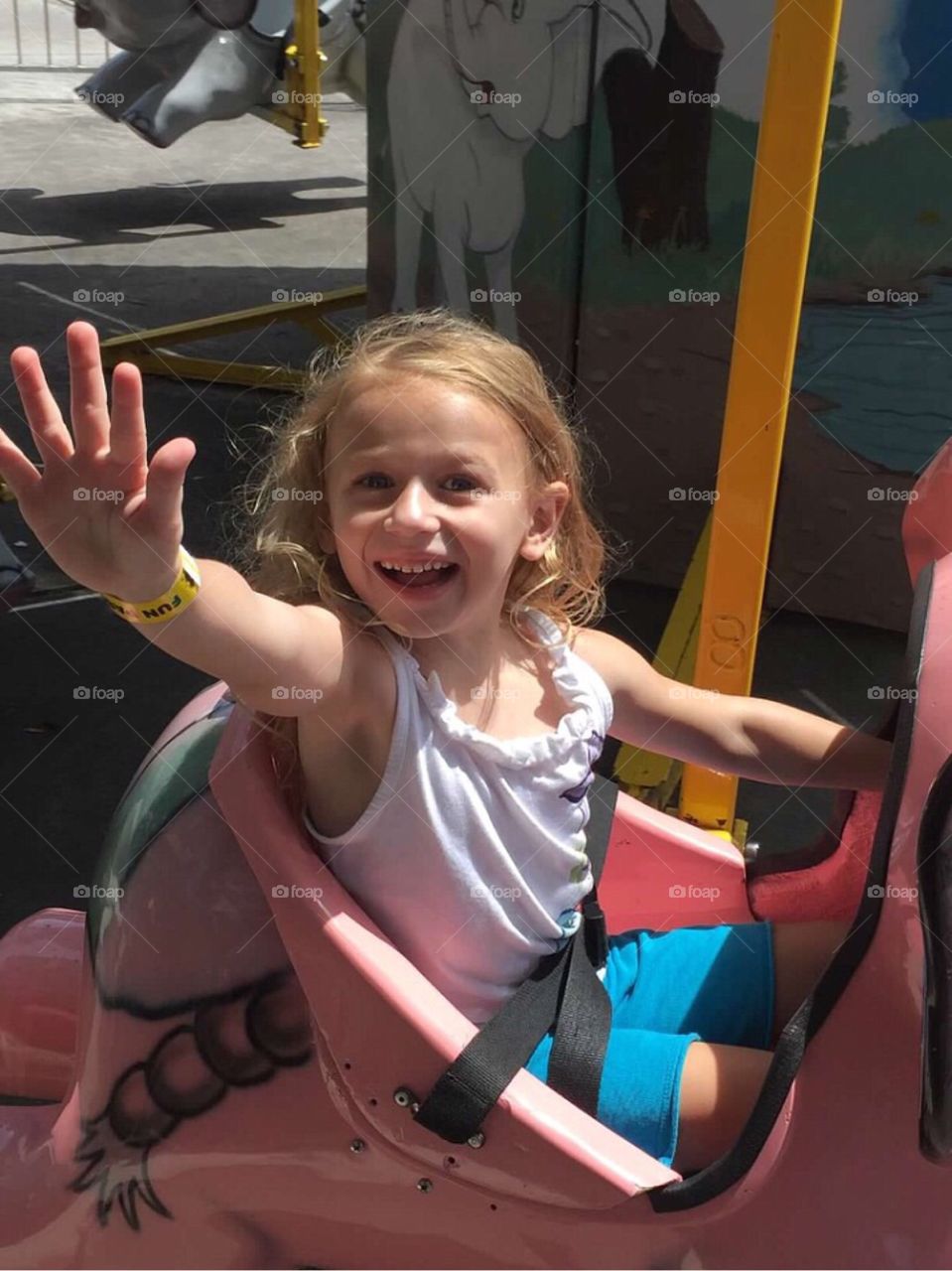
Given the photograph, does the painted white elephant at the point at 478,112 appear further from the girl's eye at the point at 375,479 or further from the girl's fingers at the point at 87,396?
the girl's fingers at the point at 87,396

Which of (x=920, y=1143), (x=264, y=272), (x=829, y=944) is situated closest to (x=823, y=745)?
(x=829, y=944)

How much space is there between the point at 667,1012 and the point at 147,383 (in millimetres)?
3985

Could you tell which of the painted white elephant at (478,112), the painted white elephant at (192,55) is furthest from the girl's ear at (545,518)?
the painted white elephant at (192,55)

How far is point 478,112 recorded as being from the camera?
11.2 feet

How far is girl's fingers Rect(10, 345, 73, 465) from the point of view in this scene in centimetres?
102

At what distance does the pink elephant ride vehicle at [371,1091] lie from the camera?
1224mm

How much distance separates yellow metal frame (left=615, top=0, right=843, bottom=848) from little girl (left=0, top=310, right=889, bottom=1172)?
1.30ft

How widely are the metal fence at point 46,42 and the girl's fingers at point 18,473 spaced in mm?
11373

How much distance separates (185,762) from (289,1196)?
420 millimetres

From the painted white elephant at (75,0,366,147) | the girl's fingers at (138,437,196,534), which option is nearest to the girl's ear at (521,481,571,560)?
the girl's fingers at (138,437,196,534)

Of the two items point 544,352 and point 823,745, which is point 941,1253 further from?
point 544,352

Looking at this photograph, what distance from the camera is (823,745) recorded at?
1.50m

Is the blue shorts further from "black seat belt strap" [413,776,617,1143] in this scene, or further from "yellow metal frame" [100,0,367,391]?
"yellow metal frame" [100,0,367,391]

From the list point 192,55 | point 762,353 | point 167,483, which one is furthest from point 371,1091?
point 192,55
